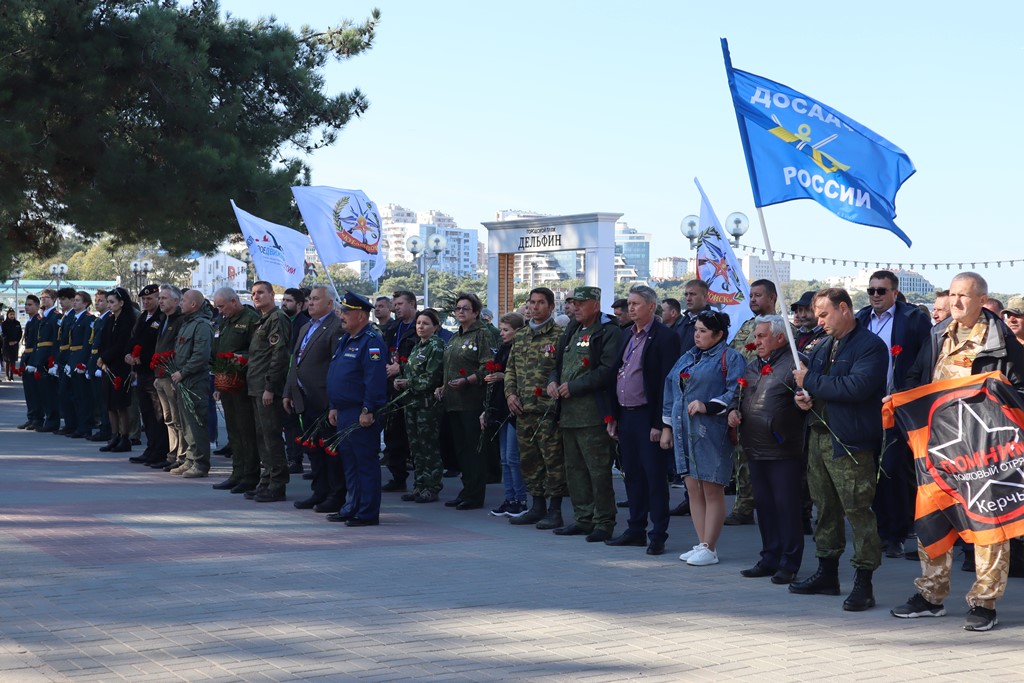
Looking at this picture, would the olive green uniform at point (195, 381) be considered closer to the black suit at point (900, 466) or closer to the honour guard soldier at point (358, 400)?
the honour guard soldier at point (358, 400)

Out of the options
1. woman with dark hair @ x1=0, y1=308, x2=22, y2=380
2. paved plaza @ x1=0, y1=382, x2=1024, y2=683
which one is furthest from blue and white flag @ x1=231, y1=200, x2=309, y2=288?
woman with dark hair @ x1=0, y1=308, x2=22, y2=380

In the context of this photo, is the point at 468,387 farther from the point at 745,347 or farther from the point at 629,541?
the point at 745,347

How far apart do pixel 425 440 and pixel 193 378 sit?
10.8 feet

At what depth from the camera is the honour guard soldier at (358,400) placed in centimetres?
1044

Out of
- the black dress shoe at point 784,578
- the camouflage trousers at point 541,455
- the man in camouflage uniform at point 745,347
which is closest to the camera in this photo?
the black dress shoe at point 784,578

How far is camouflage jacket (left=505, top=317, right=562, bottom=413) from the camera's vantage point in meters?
10.3

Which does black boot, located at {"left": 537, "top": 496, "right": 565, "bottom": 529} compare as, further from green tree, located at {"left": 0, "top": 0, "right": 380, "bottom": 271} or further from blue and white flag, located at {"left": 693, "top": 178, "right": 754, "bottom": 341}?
green tree, located at {"left": 0, "top": 0, "right": 380, "bottom": 271}

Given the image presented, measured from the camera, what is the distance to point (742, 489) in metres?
11.0

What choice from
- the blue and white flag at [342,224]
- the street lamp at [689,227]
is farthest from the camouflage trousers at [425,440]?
the street lamp at [689,227]

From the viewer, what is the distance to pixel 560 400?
10.0m

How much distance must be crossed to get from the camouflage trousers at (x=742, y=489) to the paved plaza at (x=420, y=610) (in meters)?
0.56

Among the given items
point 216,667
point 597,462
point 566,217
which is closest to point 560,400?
point 597,462

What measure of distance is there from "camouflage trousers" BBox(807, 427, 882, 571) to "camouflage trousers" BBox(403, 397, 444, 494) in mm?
5111

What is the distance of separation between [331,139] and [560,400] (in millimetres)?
15192
